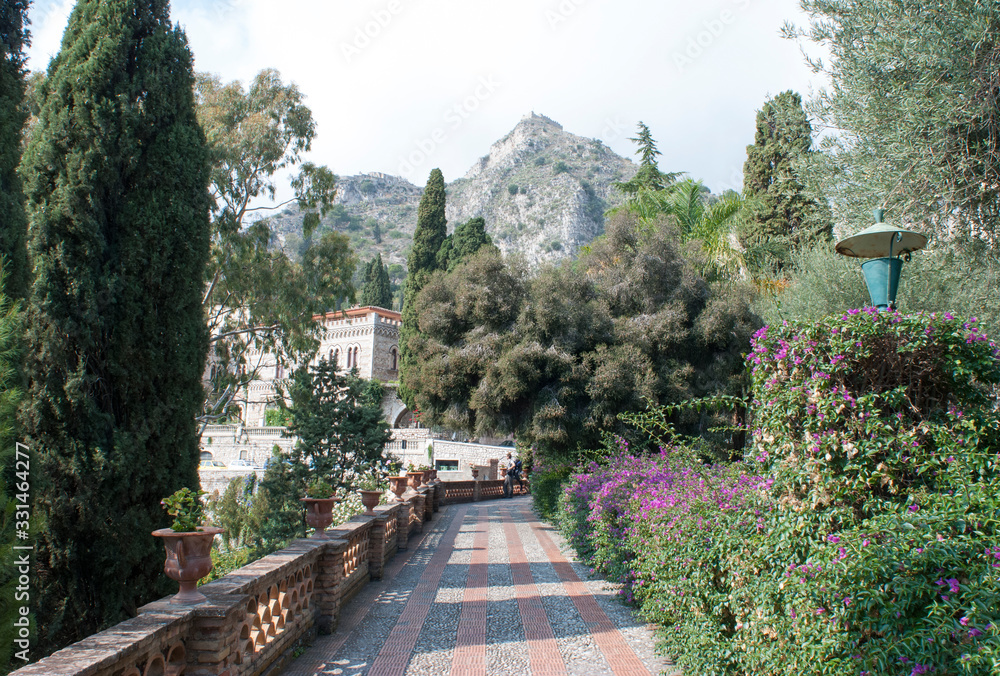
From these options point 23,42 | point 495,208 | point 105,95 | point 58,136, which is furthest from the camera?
point 495,208

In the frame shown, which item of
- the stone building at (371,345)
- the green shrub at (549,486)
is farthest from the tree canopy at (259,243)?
the stone building at (371,345)

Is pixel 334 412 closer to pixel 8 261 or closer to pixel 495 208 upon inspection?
pixel 8 261

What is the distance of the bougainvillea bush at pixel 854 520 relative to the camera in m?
2.37

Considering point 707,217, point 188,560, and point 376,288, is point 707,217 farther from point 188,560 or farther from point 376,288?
point 376,288

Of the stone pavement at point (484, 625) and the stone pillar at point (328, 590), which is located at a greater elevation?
the stone pillar at point (328, 590)

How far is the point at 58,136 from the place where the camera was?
630cm

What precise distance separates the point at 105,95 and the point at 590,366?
30.6ft

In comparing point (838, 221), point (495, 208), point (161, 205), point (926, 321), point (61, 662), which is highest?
point (495, 208)

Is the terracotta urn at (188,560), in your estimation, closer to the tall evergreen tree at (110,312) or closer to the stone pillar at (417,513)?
the tall evergreen tree at (110,312)

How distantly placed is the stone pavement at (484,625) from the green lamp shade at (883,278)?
11.1ft

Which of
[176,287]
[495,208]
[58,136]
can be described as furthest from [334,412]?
[495,208]

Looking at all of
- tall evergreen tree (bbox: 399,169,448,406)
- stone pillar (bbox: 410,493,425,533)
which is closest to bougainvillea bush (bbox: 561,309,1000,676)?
stone pillar (bbox: 410,493,425,533)

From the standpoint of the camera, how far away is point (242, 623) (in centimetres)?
388

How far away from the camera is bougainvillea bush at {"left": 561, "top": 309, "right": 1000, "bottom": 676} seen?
2.37m
